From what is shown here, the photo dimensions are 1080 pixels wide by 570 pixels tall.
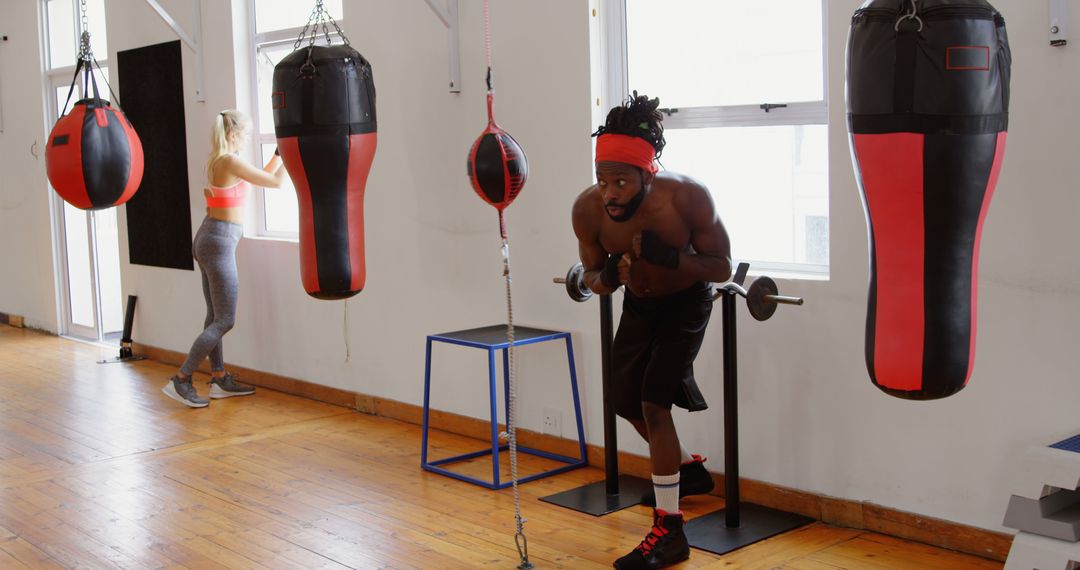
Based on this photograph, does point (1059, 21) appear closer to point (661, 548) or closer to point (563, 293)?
point (661, 548)

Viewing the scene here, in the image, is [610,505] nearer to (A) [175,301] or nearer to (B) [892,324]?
(B) [892,324]

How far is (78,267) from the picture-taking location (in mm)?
8328

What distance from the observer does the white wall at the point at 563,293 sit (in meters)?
3.14

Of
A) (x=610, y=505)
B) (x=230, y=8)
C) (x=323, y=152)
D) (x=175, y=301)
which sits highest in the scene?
(x=230, y=8)

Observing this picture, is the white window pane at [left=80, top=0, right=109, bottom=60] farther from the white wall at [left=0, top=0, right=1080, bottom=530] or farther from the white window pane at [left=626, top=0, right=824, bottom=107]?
the white window pane at [left=626, top=0, right=824, bottom=107]

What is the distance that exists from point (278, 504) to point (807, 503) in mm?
1918

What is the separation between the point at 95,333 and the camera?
8.16 meters

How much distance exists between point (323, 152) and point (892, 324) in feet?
5.44

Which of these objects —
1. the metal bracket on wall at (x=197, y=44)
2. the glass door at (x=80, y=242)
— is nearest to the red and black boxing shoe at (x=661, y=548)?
the metal bracket on wall at (x=197, y=44)

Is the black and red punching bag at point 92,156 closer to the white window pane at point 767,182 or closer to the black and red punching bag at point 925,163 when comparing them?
the white window pane at point 767,182

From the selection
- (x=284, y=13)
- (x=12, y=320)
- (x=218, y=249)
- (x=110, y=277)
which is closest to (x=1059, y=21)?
(x=284, y=13)

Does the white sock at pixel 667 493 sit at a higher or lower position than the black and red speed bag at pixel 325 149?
lower

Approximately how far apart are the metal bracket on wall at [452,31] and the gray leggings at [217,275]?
1.70 m

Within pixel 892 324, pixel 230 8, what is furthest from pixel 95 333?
pixel 892 324
